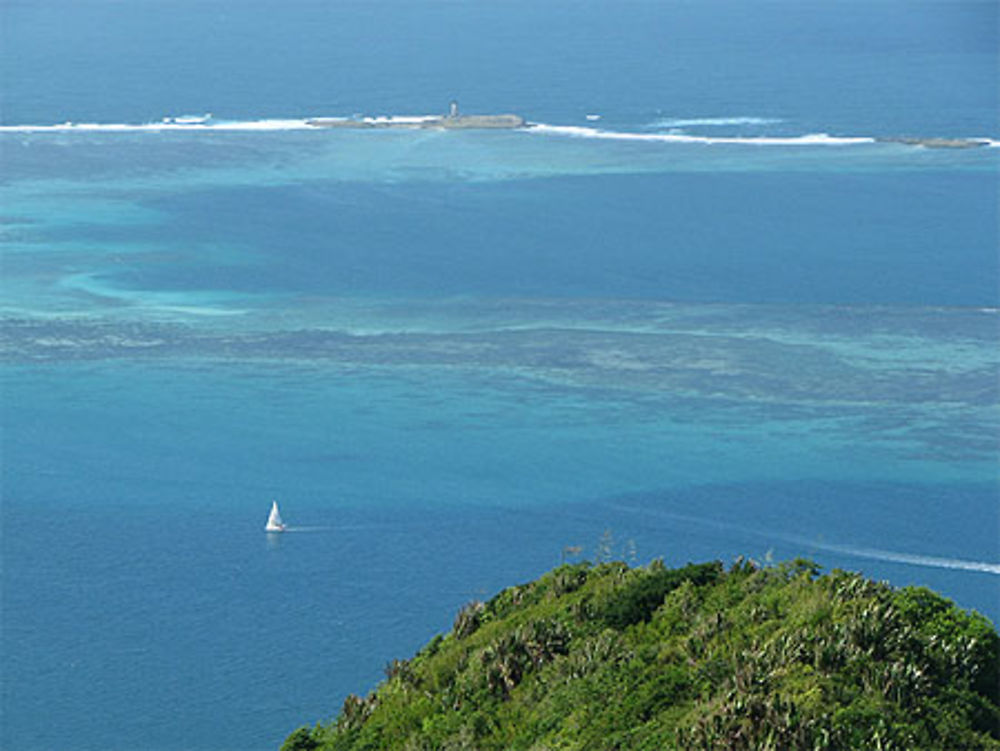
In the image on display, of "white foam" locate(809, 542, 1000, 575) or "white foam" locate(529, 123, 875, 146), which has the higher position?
"white foam" locate(529, 123, 875, 146)

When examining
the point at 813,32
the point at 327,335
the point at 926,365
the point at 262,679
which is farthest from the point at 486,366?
the point at 813,32

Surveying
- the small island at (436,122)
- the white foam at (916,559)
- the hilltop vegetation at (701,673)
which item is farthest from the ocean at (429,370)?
the hilltop vegetation at (701,673)

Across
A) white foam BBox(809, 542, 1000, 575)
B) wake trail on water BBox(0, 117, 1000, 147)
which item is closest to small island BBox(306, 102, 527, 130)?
wake trail on water BBox(0, 117, 1000, 147)

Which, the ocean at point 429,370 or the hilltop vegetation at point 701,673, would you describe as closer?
the hilltop vegetation at point 701,673

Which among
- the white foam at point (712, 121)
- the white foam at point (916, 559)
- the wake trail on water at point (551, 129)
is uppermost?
the white foam at point (712, 121)

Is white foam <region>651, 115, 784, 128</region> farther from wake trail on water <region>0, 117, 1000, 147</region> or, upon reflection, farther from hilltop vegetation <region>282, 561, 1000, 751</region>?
hilltop vegetation <region>282, 561, 1000, 751</region>

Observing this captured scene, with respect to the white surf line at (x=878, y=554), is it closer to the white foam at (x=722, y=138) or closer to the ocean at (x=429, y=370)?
the ocean at (x=429, y=370)
